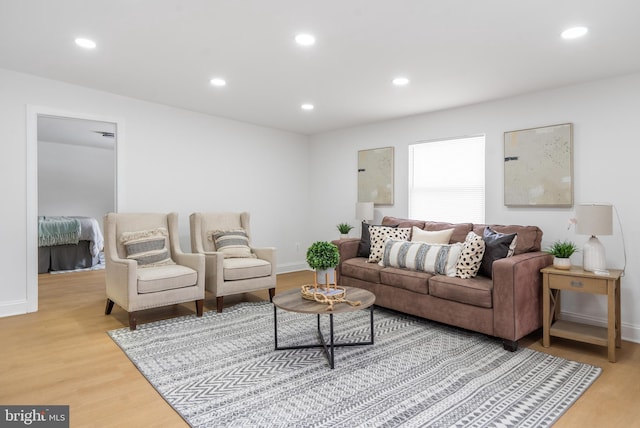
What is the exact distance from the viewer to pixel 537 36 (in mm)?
2525

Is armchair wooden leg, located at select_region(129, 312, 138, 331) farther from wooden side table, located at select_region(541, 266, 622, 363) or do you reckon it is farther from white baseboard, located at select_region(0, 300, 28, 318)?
wooden side table, located at select_region(541, 266, 622, 363)

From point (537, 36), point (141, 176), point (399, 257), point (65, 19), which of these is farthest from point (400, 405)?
point (141, 176)

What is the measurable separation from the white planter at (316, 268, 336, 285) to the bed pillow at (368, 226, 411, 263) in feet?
4.22

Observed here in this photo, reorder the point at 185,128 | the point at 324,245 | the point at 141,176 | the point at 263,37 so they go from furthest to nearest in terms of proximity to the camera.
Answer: the point at 185,128
the point at 141,176
the point at 324,245
the point at 263,37

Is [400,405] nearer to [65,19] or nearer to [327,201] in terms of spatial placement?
[65,19]

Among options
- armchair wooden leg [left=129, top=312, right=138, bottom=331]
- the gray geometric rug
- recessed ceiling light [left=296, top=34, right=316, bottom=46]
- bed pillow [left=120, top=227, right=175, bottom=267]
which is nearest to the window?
the gray geometric rug

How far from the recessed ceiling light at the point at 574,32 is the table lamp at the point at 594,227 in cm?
122

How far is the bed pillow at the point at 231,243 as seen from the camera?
168 inches

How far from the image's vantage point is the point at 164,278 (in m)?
3.45

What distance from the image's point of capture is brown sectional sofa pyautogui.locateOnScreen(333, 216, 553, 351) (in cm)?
283

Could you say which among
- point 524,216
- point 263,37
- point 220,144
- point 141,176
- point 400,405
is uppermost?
point 263,37

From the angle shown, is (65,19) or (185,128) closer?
(65,19)

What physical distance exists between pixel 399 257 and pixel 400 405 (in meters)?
1.78

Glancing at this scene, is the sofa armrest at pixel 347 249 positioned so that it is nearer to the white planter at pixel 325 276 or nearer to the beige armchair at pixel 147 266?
the white planter at pixel 325 276
